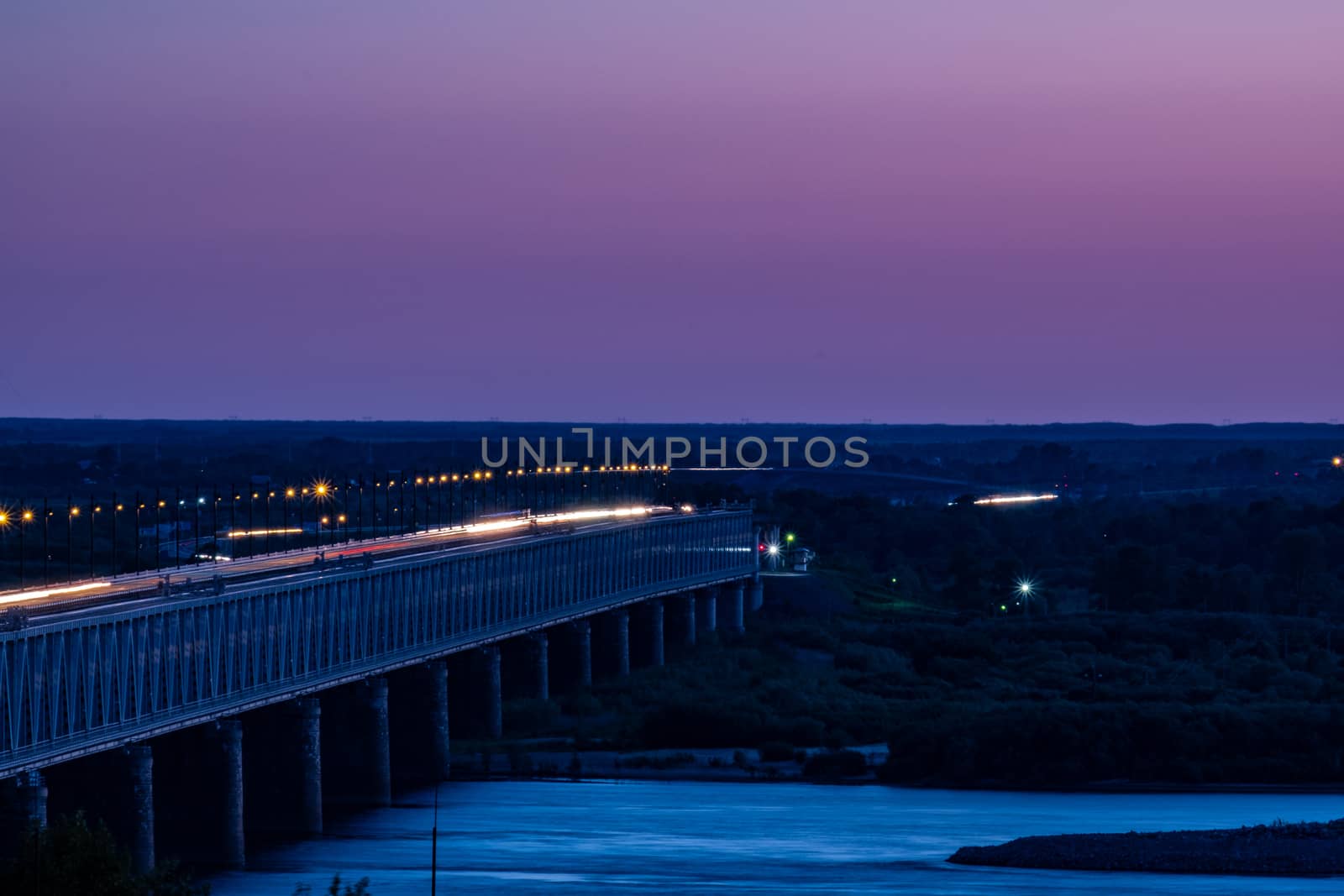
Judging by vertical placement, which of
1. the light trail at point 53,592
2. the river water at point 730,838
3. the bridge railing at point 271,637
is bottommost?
the river water at point 730,838

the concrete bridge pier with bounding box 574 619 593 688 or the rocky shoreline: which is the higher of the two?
the concrete bridge pier with bounding box 574 619 593 688

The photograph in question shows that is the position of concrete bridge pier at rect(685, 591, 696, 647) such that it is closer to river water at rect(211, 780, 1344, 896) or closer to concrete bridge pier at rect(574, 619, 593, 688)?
concrete bridge pier at rect(574, 619, 593, 688)

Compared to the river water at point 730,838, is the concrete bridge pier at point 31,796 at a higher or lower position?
higher

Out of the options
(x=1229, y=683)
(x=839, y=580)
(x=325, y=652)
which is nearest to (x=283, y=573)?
(x=325, y=652)

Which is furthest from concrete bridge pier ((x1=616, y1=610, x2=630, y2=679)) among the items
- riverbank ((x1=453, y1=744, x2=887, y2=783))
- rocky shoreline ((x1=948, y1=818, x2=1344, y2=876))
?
rocky shoreline ((x1=948, y1=818, x2=1344, y2=876))

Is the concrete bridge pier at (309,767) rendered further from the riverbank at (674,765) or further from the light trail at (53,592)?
the riverbank at (674,765)

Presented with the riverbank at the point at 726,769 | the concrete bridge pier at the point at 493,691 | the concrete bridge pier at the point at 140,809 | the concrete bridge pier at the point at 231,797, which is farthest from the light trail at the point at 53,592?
the concrete bridge pier at the point at 493,691

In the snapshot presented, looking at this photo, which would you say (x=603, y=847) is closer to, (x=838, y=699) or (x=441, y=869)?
(x=441, y=869)
